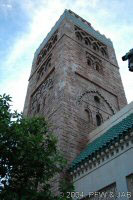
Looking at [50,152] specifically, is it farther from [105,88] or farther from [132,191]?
[105,88]

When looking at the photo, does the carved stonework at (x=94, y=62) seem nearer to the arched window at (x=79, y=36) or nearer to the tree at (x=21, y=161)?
the arched window at (x=79, y=36)

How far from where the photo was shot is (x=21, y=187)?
6113 mm

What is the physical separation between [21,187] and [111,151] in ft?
10.4

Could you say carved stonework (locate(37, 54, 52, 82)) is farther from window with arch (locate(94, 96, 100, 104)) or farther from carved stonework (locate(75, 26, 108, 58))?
window with arch (locate(94, 96, 100, 104))

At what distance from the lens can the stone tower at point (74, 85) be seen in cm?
1135

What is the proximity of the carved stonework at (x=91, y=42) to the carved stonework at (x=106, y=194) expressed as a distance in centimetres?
1273

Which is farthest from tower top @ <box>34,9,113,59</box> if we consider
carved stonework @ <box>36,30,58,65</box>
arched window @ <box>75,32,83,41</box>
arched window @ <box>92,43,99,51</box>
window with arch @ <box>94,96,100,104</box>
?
window with arch @ <box>94,96,100,104</box>

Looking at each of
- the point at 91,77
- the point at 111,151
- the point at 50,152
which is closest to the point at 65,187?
the point at 50,152

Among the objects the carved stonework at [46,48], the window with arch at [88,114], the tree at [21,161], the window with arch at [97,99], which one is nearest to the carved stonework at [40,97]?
the window with arch at [97,99]

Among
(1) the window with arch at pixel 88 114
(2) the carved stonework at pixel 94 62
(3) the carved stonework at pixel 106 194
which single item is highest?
(2) the carved stonework at pixel 94 62

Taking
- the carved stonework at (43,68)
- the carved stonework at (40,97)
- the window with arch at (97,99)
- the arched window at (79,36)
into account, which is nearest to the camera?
the window with arch at (97,99)

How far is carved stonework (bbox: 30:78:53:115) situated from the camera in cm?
1499

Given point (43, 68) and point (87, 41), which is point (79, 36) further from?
point (43, 68)

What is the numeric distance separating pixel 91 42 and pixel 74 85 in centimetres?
741
